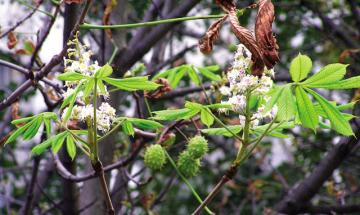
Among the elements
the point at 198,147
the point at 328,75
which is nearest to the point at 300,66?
the point at 328,75

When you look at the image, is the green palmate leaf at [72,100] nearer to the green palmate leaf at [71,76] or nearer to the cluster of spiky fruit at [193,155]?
the green palmate leaf at [71,76]

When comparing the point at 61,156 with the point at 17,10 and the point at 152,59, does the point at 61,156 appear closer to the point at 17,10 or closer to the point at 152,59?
the point at 152,59

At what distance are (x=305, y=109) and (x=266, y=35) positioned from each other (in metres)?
0.20

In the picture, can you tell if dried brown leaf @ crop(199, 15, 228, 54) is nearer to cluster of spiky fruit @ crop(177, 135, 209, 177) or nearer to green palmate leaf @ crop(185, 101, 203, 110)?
green palmate leaf @ crop(185, 101, 203, 110)

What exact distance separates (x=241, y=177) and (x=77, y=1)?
3.26 m

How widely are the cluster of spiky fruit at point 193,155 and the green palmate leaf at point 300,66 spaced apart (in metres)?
0.61

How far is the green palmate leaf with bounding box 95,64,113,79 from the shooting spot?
1.25m

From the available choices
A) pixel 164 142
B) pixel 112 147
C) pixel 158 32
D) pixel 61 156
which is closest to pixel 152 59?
pixel 158 32

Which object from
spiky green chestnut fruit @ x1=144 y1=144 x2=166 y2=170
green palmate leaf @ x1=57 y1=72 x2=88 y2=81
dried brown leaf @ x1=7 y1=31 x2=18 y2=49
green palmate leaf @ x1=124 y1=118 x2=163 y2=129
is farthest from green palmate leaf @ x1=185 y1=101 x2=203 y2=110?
dried brown leaf @ x1=7 y1=31 x2=18 y2=49

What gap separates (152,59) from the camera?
3408 mm

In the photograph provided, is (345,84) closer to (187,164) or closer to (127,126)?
(127,126)

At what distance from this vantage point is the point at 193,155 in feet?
5.88

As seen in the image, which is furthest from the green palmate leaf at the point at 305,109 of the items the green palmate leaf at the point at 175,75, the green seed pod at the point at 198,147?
the green palmate leaf at the point at 175,75

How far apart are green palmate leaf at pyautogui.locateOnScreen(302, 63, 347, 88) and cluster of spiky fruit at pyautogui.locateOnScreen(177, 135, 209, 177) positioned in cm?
59
